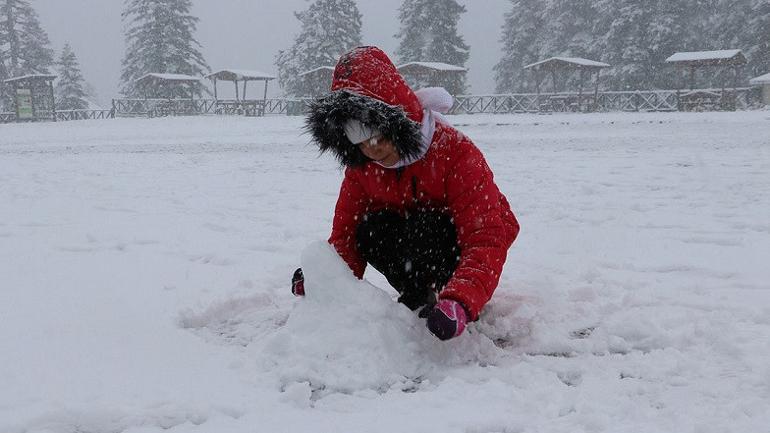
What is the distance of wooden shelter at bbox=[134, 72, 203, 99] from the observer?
2670cm

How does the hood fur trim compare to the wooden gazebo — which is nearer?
the hood fur trim

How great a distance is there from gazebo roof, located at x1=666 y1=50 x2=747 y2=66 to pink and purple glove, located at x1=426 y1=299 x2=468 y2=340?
2316 centimetres

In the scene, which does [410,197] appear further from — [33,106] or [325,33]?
[325,33]

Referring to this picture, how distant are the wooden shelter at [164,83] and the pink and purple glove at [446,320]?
83.1 ft

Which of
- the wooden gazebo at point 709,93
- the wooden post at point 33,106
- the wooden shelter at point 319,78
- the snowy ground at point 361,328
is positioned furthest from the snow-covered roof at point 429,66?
the snowy ground at point 361,328

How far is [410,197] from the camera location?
2.10 meters

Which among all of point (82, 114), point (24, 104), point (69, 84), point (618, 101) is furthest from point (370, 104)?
point (69, 84)

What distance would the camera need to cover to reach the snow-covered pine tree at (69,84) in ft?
123

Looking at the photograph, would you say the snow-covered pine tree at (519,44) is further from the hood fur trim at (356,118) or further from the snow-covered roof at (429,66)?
the hood fur trim at (356,118)

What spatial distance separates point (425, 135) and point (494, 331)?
75cm

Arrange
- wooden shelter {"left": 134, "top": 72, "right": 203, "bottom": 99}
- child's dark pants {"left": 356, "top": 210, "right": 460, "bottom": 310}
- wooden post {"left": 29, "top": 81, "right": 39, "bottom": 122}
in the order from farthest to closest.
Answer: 1. wooden shelter {"left": 134, "top": 72, "right": 203, "bottom": 99}
2. wooden post {"left": 29, "top": 81, "right": 39, "bottom": 122}
3. child's dark pants {"left": 356, "top": 210, "right": 460, "bottom": 310}

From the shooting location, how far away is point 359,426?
4.98ft

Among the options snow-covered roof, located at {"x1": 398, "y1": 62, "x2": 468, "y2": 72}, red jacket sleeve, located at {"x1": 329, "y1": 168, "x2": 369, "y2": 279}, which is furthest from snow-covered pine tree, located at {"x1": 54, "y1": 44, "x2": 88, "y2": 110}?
red jacket sleeve, located at {"x1": 329, "y1": 168, "x2": 369, "y2": 279}

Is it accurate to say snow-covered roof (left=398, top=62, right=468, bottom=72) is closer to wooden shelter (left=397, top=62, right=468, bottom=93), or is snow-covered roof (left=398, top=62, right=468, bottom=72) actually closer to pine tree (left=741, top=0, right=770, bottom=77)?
wooden shelter (left=397, top=62, right=468, bottom=93)
